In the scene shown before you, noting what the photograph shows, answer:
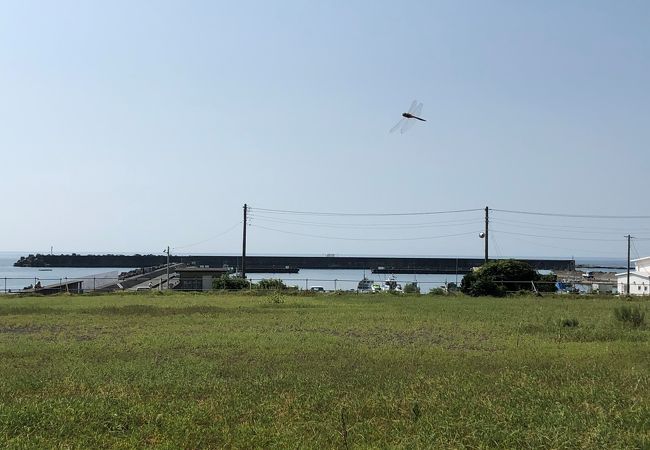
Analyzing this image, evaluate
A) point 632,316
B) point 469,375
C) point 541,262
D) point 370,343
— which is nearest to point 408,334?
point 370,343

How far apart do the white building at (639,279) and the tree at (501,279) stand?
13.5 metres

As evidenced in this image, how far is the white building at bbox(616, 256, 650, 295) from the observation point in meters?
50.7

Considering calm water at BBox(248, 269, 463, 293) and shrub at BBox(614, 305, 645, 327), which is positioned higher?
shrub at BBox(614, 305, 645, 327)

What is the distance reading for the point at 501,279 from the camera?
1543 inches

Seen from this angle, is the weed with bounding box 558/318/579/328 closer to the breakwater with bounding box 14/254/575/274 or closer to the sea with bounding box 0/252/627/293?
the sea with bounding box 0/252/627/293

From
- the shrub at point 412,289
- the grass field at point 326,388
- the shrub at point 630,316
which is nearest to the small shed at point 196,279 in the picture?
the shrub at point 412,289

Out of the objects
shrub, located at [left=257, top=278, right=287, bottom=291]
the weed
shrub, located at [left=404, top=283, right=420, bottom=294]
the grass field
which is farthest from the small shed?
the weed

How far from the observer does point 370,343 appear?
530 inches

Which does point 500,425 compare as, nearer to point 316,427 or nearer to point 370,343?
point 316,427

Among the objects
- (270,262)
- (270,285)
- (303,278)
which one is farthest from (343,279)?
(270,262)

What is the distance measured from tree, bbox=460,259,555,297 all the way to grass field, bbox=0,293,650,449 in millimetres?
21050

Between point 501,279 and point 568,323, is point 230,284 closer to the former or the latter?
point 501,279

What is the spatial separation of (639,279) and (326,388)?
182 feet

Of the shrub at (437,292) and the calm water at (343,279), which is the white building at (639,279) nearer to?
the calm water at (343,279)
